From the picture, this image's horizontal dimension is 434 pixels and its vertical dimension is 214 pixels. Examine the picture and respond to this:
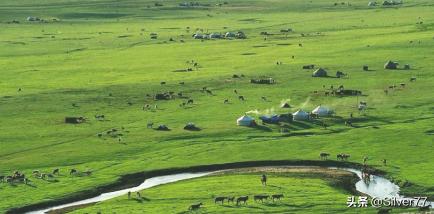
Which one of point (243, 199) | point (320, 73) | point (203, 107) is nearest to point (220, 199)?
point (243, 199)

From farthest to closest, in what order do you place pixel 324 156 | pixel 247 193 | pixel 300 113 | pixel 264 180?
pixel 300 113, pixel 324 156, pixel 264 180, pixel 247 193

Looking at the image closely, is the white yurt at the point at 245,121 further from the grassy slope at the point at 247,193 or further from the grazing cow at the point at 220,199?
the grazing cow at the point at 220,199

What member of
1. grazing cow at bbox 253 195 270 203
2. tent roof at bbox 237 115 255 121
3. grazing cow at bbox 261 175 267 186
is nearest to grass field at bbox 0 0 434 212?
tent roof at bbox 237 115 255 121

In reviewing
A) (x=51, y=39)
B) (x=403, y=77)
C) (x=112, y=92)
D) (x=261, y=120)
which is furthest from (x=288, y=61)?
(x=51, y=39)

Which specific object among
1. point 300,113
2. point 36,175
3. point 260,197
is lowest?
point 260,197

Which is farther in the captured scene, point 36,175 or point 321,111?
point 321,111

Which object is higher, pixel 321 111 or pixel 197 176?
pixel 321 111
